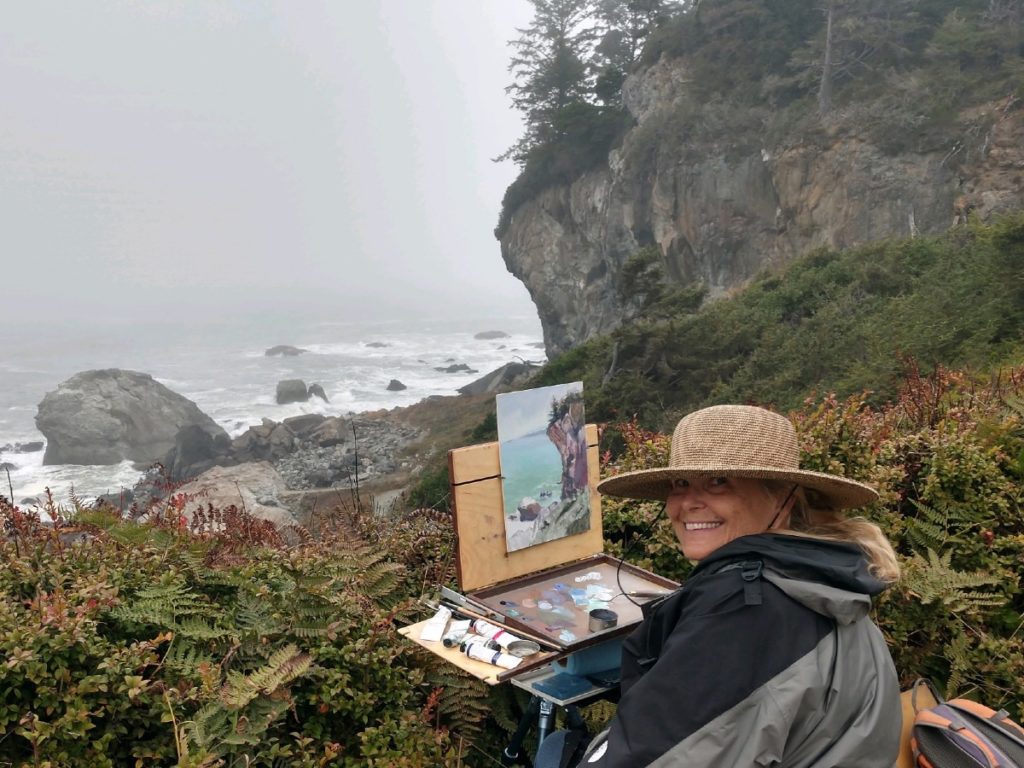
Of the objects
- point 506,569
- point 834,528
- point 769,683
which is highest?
point 834,528

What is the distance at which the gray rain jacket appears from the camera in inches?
76.5

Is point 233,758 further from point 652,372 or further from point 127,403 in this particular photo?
point 127,403

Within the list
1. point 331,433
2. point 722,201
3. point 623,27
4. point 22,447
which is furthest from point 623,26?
point 22,447

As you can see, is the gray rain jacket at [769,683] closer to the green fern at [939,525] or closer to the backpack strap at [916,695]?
the backpack strap at [916,695]

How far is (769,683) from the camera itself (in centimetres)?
197

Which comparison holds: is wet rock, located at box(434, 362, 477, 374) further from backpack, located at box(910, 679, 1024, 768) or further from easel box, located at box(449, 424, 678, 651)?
backpack, located at box(910, 679, 1024, 768)

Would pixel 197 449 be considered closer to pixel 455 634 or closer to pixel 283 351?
pixel 455 634

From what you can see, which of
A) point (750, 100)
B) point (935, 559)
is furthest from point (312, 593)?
point (750, 100)

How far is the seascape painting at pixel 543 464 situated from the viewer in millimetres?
3805

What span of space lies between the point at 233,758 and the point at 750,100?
38947 mm

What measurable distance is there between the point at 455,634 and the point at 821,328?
19776mm

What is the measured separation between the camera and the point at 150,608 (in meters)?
3.44

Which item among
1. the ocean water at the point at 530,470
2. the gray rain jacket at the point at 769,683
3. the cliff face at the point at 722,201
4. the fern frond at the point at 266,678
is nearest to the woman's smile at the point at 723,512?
the gray rain jacket at the point at 769,683

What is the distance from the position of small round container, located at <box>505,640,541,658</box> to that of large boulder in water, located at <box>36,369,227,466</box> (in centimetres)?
4479
